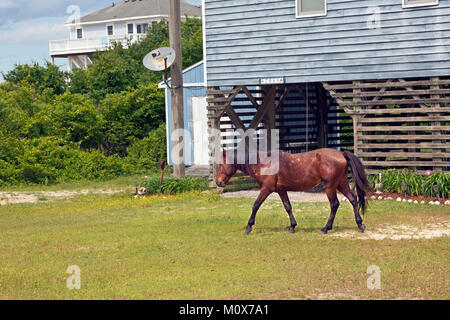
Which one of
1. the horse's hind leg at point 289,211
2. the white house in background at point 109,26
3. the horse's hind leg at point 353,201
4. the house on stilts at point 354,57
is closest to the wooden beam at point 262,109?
the house on stilts at point 354,57

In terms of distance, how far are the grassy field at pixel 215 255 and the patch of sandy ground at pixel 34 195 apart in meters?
2.46

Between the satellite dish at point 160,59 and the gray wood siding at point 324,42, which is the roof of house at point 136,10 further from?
the gray wood siding at point 324,42

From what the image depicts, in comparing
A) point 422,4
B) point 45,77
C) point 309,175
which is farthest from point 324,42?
point 45,77

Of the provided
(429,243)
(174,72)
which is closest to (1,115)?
(174,72)

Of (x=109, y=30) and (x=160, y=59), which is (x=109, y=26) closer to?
(x=109, y=30)

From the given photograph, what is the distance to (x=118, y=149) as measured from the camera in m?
29.1

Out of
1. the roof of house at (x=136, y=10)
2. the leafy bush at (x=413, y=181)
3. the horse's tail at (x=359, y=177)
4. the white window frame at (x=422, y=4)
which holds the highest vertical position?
the roof of house at (x=136, y=10)

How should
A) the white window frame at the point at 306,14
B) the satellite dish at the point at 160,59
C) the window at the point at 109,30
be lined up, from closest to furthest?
the white window frame at the point at 306,14 → the satellite dish at the point at 160,59 → the window at the point at 109,30

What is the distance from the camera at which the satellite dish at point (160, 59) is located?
20628 mm

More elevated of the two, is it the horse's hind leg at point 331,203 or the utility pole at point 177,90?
the utility pole at point 177,90

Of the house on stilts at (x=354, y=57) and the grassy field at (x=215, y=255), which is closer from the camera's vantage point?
the grassy field at (x=215, y=255)

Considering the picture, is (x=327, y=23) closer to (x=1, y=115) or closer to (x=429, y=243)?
(x=429, y=243)

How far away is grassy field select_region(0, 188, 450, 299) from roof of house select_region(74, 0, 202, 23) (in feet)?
165

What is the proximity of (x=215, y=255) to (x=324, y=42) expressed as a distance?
31.9 ft
